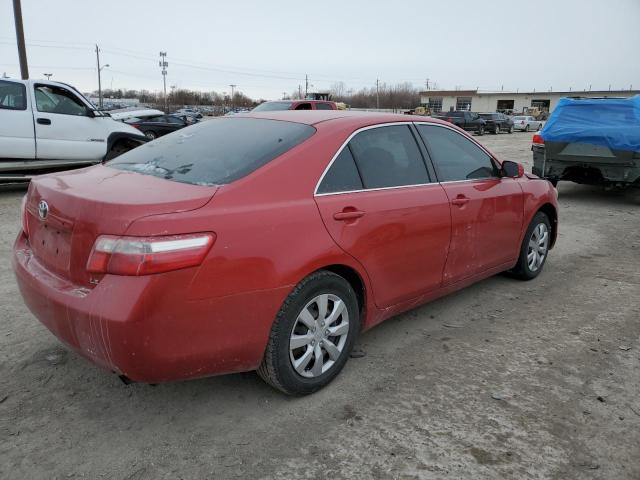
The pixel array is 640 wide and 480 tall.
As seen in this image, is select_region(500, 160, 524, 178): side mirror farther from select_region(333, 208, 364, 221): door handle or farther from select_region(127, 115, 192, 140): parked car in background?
select_region(127, 115, 192, 140): parked car in background

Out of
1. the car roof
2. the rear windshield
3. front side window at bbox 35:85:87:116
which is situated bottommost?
the rear windshield

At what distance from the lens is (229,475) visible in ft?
7.75

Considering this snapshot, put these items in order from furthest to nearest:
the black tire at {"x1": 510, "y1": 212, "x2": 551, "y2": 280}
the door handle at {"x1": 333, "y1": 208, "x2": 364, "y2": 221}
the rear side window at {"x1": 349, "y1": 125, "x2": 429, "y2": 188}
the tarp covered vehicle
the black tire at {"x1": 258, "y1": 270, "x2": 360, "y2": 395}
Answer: the tarp covered vehicle → the black tire at {"x1": 510, "y1": 212, "x2": 551, "y2": 280} → the rear side window at {"x1": 349, "y1": 125, "x2": 429, "y2": 188} → the door handle at {"x1": 333, "y1": 208, "x2": 364, "y2": 221} → the black tire at {"x1": 258, "y1": 270, "x2": 360, "y2": 395}

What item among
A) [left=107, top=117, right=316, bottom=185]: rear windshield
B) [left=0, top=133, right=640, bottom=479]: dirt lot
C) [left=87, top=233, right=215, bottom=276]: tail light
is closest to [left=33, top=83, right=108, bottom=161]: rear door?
[left=0, top=133, right=640, bottom=479]: dirt lot

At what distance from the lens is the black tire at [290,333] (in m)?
2.71

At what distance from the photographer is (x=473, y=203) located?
13.0ft

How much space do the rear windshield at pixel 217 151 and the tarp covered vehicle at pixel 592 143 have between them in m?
7.22

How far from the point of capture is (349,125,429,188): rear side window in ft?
10.8

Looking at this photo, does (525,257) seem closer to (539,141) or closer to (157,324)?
(157,324)

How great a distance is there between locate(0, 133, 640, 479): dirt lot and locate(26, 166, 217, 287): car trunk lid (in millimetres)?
802

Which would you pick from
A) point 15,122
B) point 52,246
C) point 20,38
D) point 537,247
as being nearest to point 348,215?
point 52,246

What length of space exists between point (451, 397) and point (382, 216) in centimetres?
113

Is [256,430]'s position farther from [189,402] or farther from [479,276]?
[479,276]

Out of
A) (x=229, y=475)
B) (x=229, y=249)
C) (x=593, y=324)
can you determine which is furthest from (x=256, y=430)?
(x=593, y=324)
